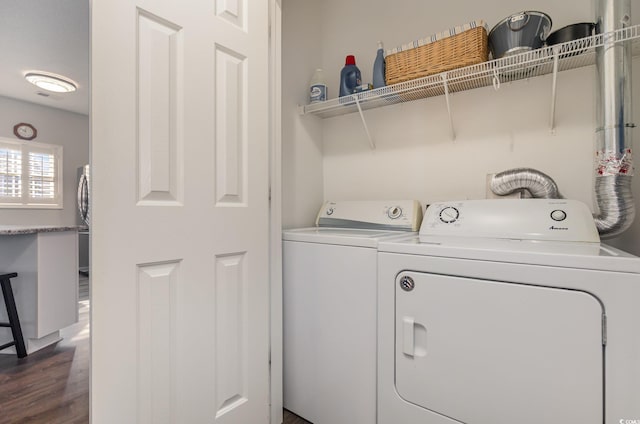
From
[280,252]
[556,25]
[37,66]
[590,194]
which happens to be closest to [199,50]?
[280,252]

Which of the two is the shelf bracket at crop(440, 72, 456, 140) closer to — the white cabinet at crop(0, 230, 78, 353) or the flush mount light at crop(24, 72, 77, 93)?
the white cabinet at crop(0, 230, 78, 353)

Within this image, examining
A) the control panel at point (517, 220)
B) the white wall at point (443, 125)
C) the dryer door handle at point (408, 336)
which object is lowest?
the dryer door handle at point (408, 336)

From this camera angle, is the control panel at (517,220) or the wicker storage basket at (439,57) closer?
the control panel at (517,220)

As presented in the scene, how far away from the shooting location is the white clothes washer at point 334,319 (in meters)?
1.24

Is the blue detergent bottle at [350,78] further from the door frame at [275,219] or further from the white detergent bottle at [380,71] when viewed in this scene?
the door frame at [275,219]

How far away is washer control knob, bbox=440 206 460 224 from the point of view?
1.37 metres

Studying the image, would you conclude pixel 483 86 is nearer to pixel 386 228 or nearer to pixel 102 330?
pixel 386 228

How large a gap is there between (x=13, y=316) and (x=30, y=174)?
378 cm

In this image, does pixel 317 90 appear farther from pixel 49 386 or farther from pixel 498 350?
pixel 49 386

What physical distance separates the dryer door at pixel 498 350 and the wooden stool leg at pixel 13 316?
2945 millimetres

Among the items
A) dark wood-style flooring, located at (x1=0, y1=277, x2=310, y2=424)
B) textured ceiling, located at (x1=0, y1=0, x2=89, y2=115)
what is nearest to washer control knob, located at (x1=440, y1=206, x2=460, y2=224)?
dark wood-style flooring, located at (x1=0, y1=277, x2=310, y2=424)

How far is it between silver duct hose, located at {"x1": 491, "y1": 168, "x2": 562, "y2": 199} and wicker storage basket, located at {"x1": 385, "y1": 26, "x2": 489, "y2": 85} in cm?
54

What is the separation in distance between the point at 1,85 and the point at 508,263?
6.31 m

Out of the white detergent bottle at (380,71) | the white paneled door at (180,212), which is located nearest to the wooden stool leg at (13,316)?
the white paneled door at (180,212)
